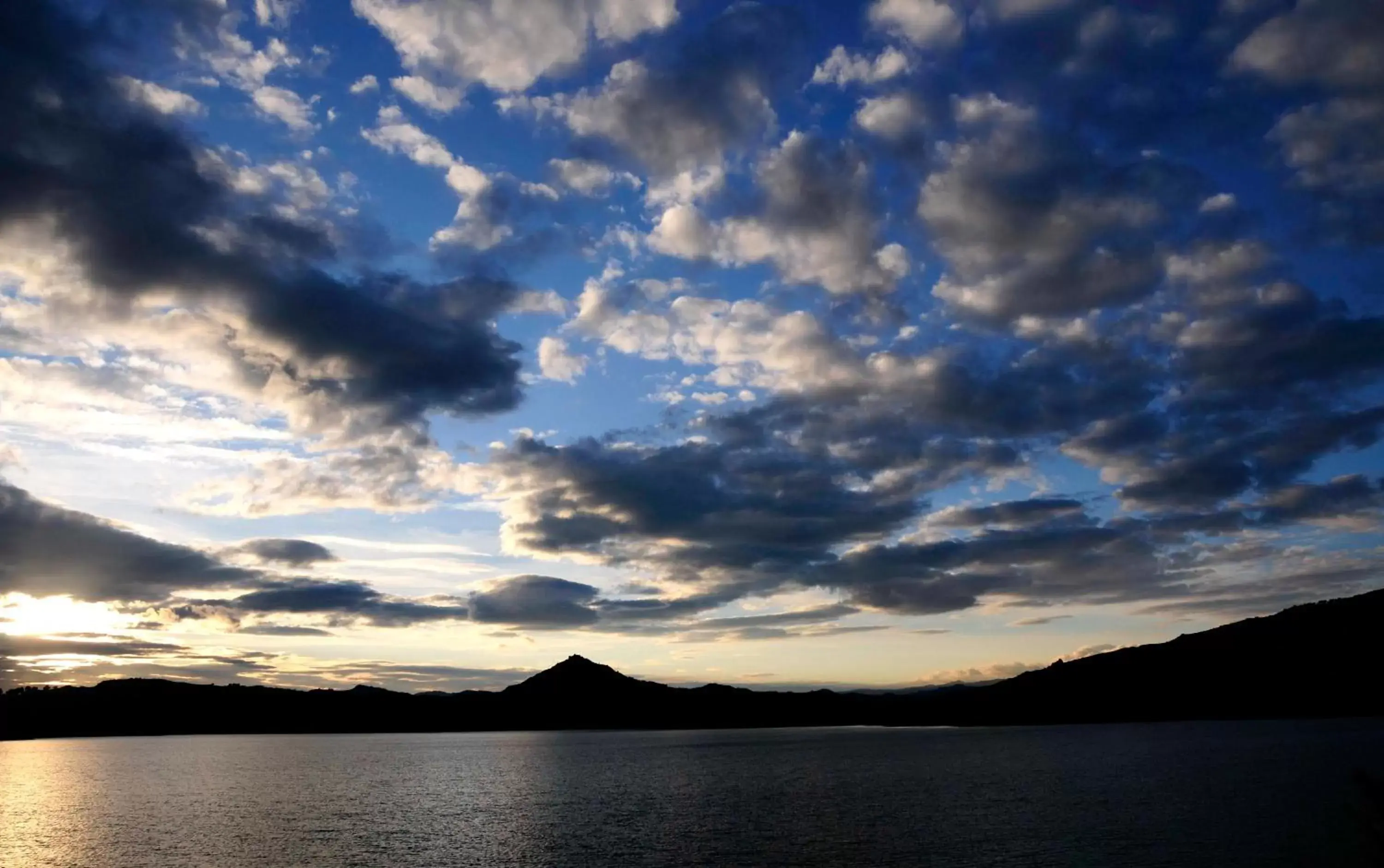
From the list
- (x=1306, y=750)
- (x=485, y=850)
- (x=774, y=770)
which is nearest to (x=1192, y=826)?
(x=485, y=850)

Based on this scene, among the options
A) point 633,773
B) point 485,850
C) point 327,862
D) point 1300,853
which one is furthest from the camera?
point 633,773

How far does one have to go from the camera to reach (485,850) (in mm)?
85562

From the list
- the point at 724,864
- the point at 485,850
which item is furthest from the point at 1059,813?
the point at 485,850

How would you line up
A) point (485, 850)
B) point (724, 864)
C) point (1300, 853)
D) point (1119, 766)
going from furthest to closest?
point (1119, 766) → point (485, 850) → point (724, 864) → point (1300, 853)

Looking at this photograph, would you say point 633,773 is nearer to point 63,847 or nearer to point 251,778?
point 251,778

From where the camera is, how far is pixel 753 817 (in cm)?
10131

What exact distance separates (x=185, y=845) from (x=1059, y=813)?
302 feet

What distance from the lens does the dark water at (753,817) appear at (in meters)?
75.6

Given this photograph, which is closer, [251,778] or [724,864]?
[724,864]

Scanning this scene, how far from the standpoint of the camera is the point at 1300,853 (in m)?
68.5

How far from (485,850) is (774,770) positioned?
95.0 m

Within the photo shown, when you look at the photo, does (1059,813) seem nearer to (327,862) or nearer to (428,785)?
(327,862)

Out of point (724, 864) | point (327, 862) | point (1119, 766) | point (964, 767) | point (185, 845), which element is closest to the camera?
point (724, 864)

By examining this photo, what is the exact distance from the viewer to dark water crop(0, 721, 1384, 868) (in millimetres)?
75625
